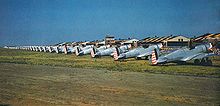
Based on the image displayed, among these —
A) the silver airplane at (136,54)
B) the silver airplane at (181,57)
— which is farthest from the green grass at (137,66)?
the silver airplane at (136,54)

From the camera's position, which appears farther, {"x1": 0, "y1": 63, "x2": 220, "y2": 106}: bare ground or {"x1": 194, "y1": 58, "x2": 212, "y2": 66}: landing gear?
{"x1": 194, "y1": 58, "x2": 212, "y2": 66}: landing gear

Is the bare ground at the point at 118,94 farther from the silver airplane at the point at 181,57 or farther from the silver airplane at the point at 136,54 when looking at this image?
the silver airplane at the point at 136,54

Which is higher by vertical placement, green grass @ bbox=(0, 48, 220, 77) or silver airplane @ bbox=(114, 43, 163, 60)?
silver airplane @ bbox=(114, 43, 163, 60)

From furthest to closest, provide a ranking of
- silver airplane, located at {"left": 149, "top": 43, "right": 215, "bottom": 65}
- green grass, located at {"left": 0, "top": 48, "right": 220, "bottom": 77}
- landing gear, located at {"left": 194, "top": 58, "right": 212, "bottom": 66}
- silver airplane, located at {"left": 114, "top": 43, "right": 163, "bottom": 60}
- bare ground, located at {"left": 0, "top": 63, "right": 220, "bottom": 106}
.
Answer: silver airplane, located at {"left": 114, "top": 43, "right": 163, "bottom": 60} < silver airplane, located at {"left": 149, "top": 43, "right": 215, "bottom": 65} < landing gear, located at {"left": 194, "top": 58, "right": 212, "bottom": 66} < green grass, located at {"left": 0, "top": 48, "right": 220, "bottom": 77} < bare ground, located at {"left": 0, "top": 63, "right": 220, "bottom": 106}

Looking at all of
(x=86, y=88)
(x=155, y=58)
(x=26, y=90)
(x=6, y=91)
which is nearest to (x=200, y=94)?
(x=86, y=88)

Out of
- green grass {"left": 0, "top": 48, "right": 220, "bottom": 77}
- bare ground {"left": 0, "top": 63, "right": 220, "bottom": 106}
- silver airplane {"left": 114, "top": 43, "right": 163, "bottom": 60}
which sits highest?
silver airplane {"left": 114, "top": 43, "right": 163, "bottom": 60}

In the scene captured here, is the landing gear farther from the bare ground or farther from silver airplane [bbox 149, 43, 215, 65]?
the bare ground

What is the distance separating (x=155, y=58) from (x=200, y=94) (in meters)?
16.6

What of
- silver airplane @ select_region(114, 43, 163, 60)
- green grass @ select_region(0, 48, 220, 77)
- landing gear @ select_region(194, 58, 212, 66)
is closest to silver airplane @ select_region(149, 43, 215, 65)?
landing gear @ select_region(194, 58, 212, 66)

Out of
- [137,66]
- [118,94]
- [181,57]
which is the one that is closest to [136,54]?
[137,66]

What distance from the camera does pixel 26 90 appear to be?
1706cm

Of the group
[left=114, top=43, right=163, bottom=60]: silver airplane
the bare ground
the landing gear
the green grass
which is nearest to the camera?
the bare ground

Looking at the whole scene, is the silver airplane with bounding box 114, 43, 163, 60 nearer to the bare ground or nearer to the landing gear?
the landing gear

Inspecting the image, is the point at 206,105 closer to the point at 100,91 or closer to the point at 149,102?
the point at 149,102
